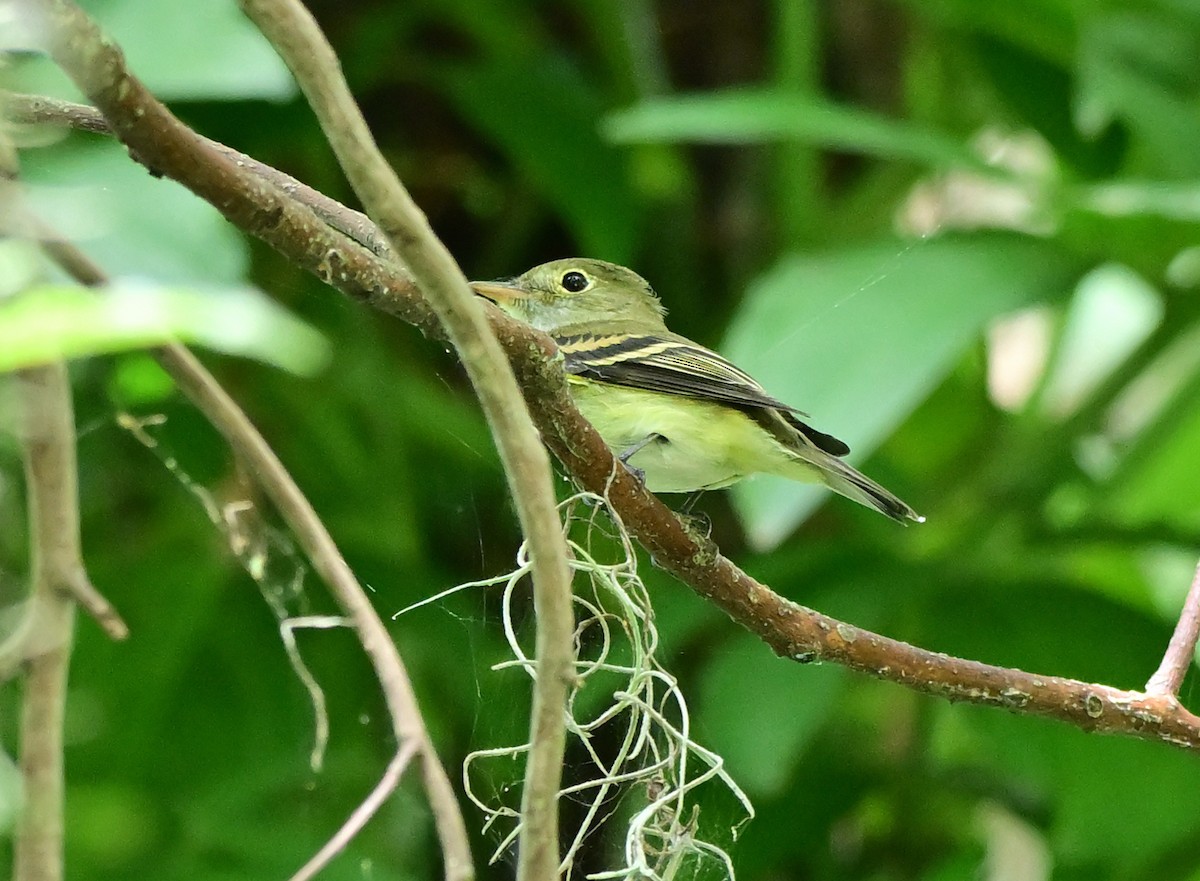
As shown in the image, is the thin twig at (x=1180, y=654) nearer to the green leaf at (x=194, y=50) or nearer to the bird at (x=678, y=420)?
the bird at (x=678, y=420)

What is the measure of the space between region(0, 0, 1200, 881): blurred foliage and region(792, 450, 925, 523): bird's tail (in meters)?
0.06

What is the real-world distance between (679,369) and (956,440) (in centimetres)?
93

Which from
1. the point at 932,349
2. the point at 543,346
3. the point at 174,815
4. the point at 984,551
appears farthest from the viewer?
the point at 984,551

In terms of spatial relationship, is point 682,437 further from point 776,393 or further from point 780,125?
point 780,125

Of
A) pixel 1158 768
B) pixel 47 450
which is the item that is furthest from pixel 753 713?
pixel 47 450

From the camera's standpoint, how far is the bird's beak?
1.81m

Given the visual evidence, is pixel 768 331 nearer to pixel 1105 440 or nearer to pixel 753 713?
pixel 753 713

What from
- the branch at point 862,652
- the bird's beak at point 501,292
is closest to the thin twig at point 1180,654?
the branch at point 862,652

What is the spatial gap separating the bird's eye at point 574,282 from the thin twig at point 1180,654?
2.84 ft

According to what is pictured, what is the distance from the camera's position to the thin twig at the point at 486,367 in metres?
0.63

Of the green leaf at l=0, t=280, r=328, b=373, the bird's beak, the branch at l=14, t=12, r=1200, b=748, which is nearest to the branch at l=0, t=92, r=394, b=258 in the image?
the branch at l=14, t=12, r=1200, b=748

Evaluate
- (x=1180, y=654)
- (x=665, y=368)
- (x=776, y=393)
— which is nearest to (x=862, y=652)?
(x=1180, y=654)

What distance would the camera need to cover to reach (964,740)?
7.79 ft

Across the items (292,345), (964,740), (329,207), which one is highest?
(292,345)
